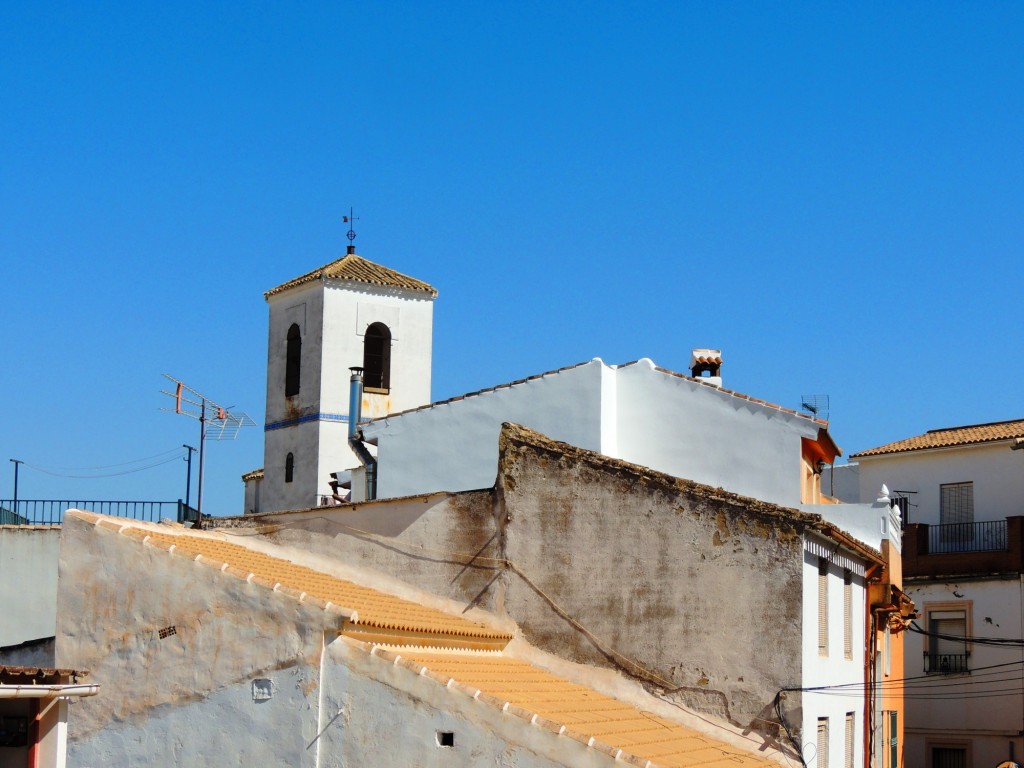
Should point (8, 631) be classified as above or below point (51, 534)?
below

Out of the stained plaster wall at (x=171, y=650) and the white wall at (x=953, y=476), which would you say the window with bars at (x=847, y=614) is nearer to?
the stained plaster wall at (x=171, y=650)

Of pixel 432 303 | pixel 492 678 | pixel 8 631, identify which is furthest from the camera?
pixel 432 303

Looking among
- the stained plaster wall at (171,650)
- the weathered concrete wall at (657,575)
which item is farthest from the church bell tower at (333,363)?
the stained plaster wall at (171,650)

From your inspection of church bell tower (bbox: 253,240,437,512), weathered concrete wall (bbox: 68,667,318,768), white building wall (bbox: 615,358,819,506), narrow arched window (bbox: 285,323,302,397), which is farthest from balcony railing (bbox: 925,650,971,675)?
weathered concrete wall (bbox: 68,667,318,768)

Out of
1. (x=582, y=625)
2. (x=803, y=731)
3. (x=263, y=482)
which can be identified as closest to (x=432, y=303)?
(x=263, y=482)

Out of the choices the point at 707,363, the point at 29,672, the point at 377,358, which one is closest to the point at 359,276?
the point at 377,358

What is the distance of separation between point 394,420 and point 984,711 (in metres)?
19.8

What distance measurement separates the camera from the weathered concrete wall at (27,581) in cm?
2858

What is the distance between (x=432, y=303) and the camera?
42.4 meters

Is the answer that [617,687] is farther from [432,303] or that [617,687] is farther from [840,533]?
[432,303]

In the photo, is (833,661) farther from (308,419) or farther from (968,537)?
(308,419)

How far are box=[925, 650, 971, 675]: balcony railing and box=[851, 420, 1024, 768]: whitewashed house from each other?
0.09 feet

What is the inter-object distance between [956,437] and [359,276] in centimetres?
1766

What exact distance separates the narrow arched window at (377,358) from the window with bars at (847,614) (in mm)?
19777
